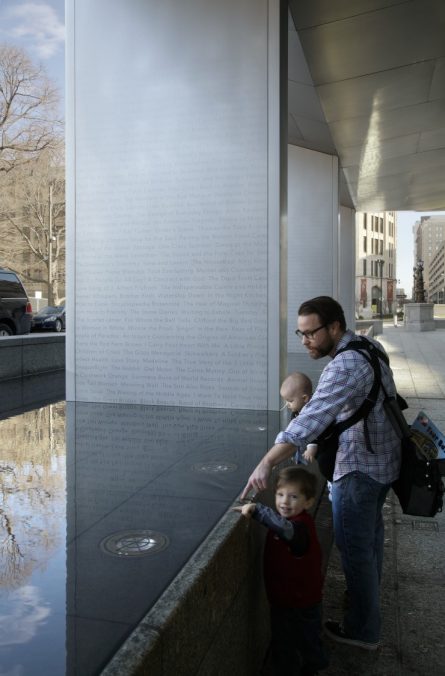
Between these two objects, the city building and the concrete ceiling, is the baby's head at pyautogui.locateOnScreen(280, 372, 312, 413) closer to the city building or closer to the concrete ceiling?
the concrete ceiling

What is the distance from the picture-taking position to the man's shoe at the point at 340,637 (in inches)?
133

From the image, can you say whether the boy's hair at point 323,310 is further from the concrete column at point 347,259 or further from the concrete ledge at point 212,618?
the concrete column at point 347,259

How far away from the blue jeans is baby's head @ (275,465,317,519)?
0.27 metres

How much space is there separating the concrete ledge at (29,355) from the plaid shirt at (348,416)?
352 inches

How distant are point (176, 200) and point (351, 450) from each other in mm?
4761

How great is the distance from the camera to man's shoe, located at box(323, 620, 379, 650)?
338 centimetres

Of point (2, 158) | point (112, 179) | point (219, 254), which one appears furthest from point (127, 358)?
point (2, 158)

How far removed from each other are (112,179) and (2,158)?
2808cm

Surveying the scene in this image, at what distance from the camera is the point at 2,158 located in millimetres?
32469

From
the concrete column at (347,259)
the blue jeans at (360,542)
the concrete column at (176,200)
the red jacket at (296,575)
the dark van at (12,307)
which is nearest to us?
the red jacket at (296,575)

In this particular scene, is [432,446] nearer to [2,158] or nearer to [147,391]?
[147,391]

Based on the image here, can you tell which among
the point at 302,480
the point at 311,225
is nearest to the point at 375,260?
the point at 311,225

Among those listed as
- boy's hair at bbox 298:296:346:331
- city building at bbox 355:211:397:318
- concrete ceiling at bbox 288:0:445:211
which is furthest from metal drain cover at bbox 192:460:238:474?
city building at bbox 355:211:397:318

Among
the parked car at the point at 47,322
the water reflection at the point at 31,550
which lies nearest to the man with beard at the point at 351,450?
the water reflection at the point at 31,550
